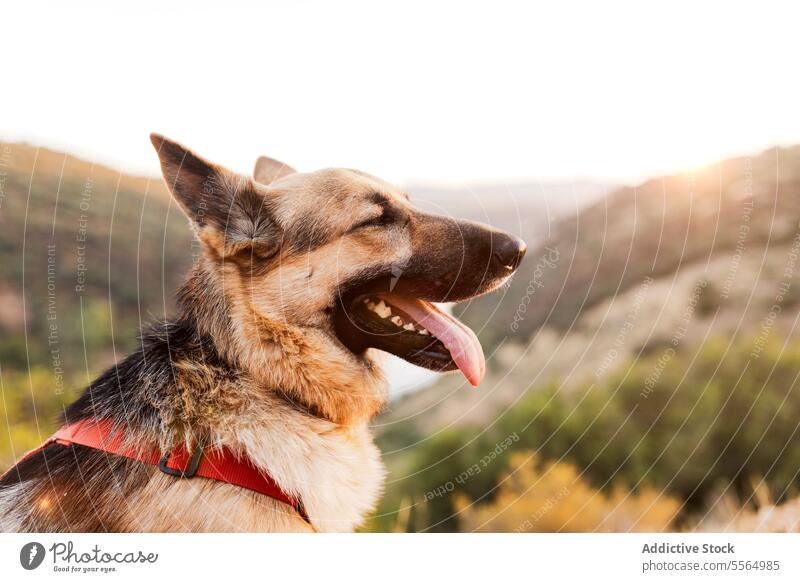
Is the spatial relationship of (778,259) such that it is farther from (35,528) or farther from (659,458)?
(35,528)

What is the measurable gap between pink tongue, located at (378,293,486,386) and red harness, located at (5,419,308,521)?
1321 millimetres

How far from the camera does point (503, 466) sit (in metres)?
7.73

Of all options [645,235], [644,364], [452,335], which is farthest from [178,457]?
[645,235]

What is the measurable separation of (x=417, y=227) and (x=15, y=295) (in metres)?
6.86

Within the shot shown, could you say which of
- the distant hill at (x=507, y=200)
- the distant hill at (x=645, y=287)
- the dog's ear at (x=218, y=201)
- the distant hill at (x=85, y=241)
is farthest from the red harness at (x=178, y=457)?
the distant hill at (x=645, y=287)

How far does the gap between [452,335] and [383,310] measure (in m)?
0.46

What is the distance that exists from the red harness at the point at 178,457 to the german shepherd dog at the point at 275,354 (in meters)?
0.04

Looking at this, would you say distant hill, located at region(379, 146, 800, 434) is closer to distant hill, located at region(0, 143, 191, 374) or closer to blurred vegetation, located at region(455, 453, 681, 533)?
blurred vegetation, located at region(455, 453, 681, 533)

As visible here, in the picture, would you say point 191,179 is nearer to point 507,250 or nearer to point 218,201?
point 218,201

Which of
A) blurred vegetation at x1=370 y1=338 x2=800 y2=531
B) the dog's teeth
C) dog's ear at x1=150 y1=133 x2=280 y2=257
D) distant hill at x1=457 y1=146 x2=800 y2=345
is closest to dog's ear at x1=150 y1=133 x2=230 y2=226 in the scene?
dog's ear at x1=150 y1=133 x2=280 y2=257

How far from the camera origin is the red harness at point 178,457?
3.22 m

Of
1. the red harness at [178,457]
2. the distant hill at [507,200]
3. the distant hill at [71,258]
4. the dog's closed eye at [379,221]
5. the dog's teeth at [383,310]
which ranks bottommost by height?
the distant hill at [71,258]

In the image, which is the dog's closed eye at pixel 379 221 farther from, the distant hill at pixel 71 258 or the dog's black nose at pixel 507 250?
the distant hill at pixel 71 258

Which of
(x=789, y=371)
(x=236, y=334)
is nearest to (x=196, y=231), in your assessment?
(x=236, y=334)
